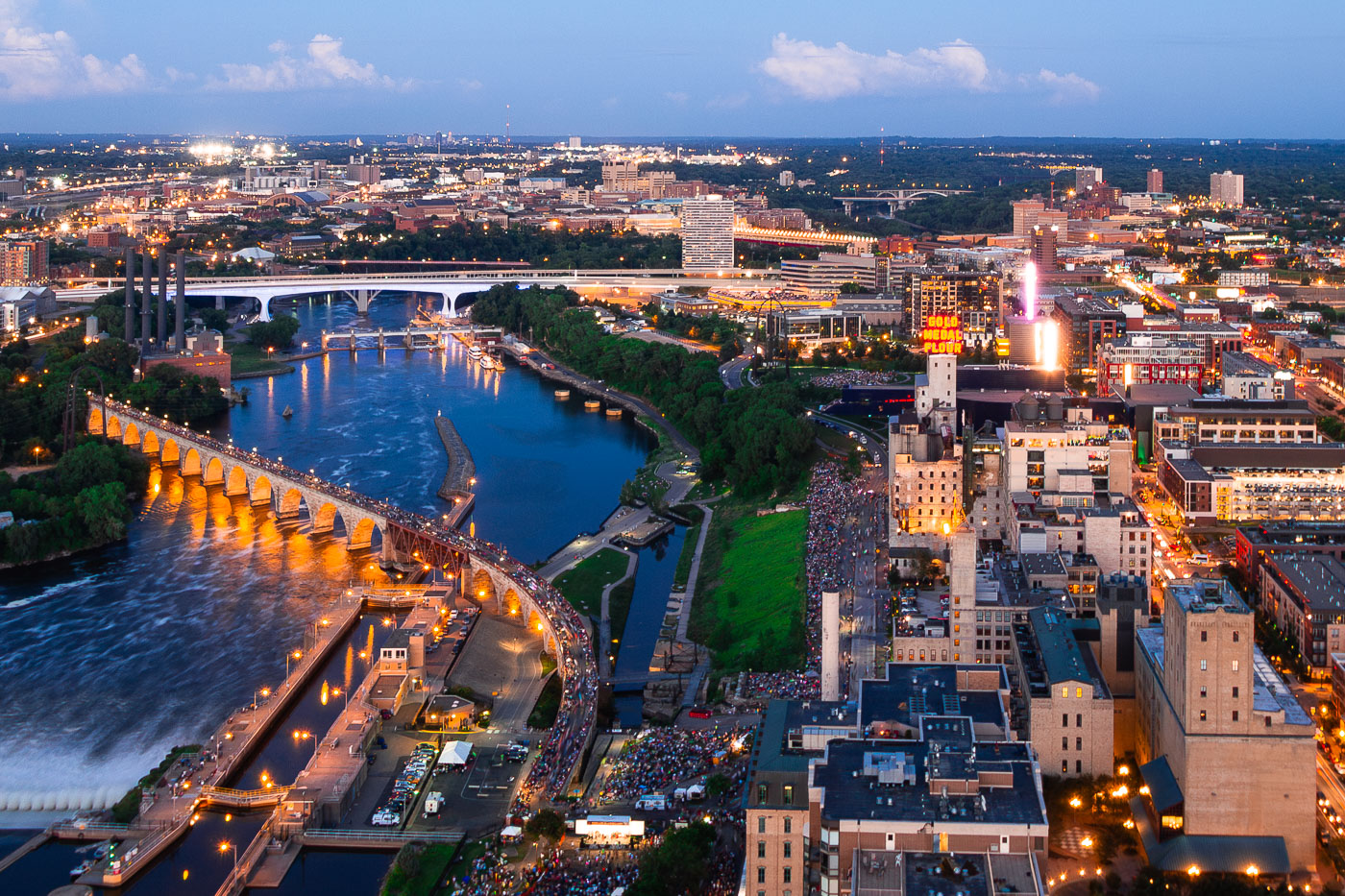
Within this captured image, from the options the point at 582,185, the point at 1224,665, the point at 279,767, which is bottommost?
the point at 279,767

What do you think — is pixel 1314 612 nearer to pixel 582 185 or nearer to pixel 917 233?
pixel 917 233

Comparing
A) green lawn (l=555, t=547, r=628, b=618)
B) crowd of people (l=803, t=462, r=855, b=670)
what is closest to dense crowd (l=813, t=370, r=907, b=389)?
crowd of people (l=803, t=462, r=855, b=670)

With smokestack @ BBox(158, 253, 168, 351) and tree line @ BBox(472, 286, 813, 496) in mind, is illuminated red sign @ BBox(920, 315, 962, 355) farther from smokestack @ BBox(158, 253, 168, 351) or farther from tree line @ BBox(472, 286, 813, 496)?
smokestack @ BBox(158, 253, 168, 351)

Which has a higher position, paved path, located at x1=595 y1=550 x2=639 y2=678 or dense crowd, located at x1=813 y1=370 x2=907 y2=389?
dense crowd, located at x1=813 y1=370 x2=907 y2=389

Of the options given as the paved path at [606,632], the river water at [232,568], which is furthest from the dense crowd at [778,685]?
the river water at [232,568]

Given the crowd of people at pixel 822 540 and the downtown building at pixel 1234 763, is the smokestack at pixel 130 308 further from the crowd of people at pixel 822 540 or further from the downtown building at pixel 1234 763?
the downtown building at pixel 1234 763

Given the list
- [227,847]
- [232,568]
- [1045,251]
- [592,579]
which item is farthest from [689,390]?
[1045,251]

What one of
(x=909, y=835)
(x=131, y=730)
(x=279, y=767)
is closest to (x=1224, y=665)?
(x=909, y=835)

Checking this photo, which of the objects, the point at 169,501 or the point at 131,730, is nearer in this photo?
the point at 131,730
